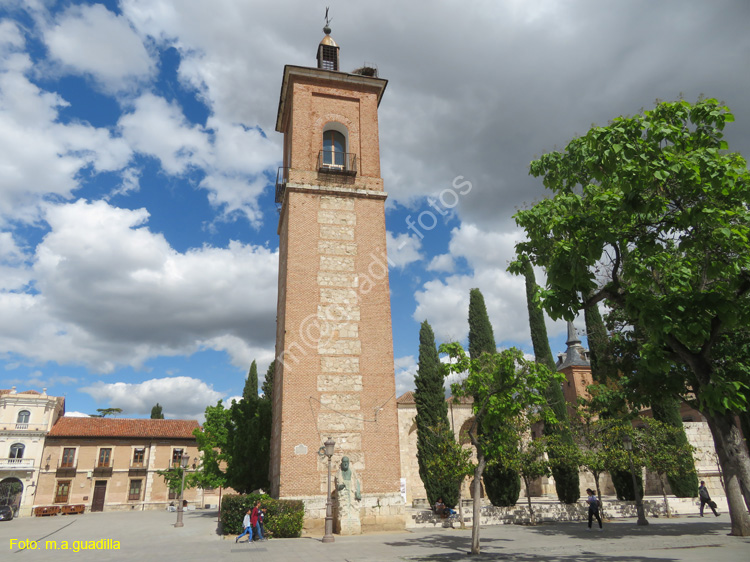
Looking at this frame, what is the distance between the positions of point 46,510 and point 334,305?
3454cm

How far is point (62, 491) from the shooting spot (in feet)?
131

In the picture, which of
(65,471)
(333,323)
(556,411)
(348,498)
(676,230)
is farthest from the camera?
(65,471)

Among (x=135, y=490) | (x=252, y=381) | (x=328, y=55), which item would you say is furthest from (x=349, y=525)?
(x=135, y=490)

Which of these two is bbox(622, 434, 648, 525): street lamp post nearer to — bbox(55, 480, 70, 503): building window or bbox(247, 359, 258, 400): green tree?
bbox(247, 359, 258, 400): green tree

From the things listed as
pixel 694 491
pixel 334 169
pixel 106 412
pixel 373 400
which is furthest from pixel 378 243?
pixel 106 412

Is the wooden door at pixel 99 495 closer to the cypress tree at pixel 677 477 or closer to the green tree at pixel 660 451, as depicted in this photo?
the green tree at pixel 660 451

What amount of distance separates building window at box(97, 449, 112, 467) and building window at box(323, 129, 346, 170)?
36804mm

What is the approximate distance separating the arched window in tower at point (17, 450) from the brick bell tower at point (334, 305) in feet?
109

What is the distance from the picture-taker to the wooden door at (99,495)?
40.8 meters

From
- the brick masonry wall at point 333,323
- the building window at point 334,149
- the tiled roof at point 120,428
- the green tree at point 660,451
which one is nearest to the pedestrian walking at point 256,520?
the brick masonry wall at point 333,323

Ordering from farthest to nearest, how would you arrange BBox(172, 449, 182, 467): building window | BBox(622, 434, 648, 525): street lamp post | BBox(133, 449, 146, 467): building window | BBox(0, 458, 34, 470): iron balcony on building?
BBox(172, 449, 182, 467): building window
BBox(133, 449, 146, 467): building window
BBox(0, 458, 34, 470): iron balcony on building
BBox(622, 434, 648, 525): street lamp post

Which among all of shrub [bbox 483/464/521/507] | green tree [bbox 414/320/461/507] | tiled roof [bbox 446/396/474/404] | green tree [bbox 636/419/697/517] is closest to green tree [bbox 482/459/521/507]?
shrub [bbox 483/464/521/507]

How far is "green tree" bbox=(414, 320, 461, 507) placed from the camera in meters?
26.2

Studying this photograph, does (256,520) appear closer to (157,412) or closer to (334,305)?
(334,305)
